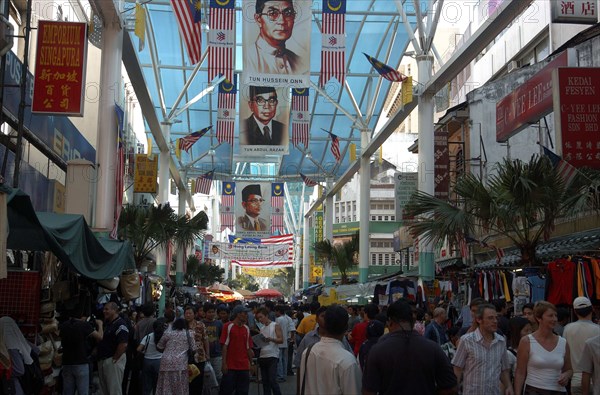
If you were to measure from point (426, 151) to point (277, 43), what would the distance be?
17.2 feet

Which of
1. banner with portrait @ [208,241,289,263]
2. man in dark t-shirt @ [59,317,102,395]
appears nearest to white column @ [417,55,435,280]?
man in dark t-shirt @ [59,317,102,395]

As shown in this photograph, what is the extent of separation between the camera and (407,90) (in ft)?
72.9

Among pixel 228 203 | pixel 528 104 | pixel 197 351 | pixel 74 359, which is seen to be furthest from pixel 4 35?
pixel 228 203

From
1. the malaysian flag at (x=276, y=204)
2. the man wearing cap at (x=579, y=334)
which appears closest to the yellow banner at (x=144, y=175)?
the malaysian flag at (x=276, y=204)

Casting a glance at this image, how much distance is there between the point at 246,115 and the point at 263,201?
14152 millimetres

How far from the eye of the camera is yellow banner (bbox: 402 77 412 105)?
22.1 meters

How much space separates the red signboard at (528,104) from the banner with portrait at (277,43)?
16.6 feet

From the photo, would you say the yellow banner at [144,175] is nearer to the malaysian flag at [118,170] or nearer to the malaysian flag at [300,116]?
the malaysian flag at [300,116]

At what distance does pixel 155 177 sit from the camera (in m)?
27.3

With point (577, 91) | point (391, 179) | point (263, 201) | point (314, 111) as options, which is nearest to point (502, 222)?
point (577, 91)

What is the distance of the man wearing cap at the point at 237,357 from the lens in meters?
10.6

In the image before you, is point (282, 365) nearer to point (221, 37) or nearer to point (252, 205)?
point (221, 37)

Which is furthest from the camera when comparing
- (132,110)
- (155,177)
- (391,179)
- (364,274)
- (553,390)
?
(391,179)

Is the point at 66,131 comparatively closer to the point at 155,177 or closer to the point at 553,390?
the point at 155,177
